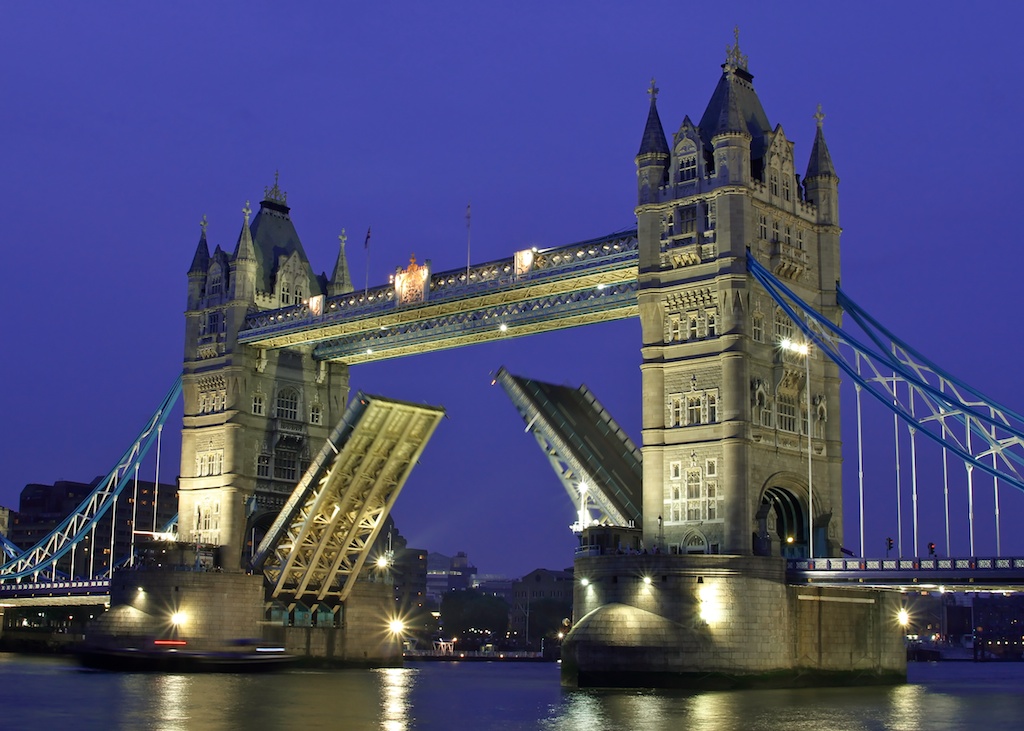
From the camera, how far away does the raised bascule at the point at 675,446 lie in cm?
5141

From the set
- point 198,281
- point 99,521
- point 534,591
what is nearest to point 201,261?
point 198,281

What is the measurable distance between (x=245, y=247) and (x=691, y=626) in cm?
3466

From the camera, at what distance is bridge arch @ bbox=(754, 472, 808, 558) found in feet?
176

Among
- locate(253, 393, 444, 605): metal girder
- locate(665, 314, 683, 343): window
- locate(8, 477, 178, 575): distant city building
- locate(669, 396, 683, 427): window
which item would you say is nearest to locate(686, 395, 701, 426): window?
locate(669, 396, 683, 427): window

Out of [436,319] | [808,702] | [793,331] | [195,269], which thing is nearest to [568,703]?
[808,702]

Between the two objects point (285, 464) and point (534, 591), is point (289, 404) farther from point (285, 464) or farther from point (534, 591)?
point (534, 591)

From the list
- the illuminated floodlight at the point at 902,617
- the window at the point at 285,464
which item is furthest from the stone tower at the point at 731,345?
the window at the point at 285,464

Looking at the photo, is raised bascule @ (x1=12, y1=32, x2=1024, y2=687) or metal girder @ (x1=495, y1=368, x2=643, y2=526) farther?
metal girder @ (x1=495, y1=368, x2=643, y2=526)

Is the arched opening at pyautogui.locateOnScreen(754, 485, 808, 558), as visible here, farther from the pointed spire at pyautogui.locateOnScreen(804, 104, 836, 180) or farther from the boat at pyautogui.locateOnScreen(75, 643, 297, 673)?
the boat at pyautogui.locateOnScreen(75, 643, 297, 673)

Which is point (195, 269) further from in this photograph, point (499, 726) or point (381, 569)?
point (499, 726)

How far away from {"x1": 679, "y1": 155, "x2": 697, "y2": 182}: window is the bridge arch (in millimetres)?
12147

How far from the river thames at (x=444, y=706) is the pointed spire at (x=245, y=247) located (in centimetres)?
2332

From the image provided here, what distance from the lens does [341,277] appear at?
79000 mm

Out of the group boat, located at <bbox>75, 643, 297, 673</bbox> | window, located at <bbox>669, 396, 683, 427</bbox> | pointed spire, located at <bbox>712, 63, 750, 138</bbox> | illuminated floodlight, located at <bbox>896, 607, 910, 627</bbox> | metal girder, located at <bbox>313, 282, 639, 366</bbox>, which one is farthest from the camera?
boat, located at <bbox>75, 643, 297, 673</bbox>
